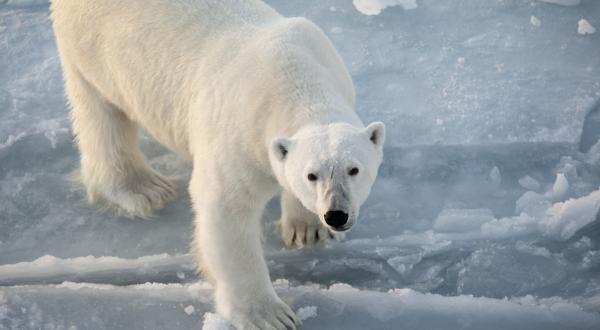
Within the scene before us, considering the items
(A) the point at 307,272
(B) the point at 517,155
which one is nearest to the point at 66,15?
(A) the point at 307,272

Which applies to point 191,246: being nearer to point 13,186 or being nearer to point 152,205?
point 152,205

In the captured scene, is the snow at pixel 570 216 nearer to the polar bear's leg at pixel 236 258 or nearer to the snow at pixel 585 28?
the polar bear's leg at pixel 236 258

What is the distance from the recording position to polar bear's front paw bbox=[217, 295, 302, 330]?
9.87 feet

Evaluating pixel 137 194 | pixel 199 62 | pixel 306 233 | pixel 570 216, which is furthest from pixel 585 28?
pixel 137 194

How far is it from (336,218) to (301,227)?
1097 mm

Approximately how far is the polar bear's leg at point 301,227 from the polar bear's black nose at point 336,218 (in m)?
1.02

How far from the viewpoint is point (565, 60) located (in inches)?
173

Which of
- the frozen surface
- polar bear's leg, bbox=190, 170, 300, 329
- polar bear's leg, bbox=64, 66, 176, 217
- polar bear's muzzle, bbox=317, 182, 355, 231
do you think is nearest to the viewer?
polar bear's muzzle, bbox=317, 182, 355, 231

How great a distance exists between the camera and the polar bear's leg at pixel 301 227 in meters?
3.45

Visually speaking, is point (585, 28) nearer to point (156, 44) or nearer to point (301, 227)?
point (301, 227)

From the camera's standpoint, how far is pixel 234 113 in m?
2.83

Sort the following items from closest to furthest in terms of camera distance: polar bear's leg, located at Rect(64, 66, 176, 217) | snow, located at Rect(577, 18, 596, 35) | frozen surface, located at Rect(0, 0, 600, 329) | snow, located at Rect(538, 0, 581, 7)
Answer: frozen surface, located at Rect(0, 0, 600, 329) → polar bear's leg, located at Rect(64, 66, 176, 217) → snow, located at Rect(577, 18, 596, 35) → snow, located at Rect(538, 0, 581, 7)

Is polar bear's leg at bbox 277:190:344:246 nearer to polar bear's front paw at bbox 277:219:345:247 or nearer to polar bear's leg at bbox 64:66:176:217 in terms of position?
polar bear's front paw at bbox 277:219:345:247

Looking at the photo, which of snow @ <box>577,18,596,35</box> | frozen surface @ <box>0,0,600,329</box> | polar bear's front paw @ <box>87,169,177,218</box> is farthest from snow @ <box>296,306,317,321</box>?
snow @ <box>577,18,596,35</box>
